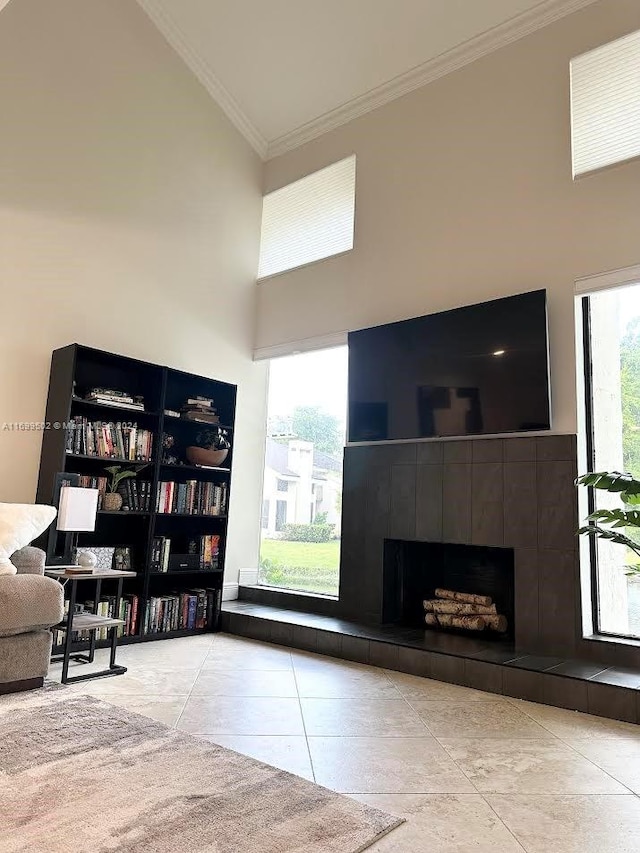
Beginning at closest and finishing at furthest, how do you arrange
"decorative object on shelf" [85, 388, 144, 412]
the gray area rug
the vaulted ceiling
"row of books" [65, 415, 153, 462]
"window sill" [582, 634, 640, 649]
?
the gray area rug
"window sill" [582, 634, 640, 649]
"row of books" [65, 415, 153, 462]
"decorative object on shelf" [85, 388, 144, 412]
the vaulted ceiling

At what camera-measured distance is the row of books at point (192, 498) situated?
4484 millimetres

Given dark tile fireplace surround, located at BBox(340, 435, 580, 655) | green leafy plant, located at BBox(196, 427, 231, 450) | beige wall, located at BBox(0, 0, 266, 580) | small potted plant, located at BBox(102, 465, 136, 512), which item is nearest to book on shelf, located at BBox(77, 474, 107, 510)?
small potted plant, located at BBox(102, 465, 136, 512)

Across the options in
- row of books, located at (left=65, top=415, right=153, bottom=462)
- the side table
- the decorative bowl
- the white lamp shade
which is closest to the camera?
the side table

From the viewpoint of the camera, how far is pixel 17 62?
4.18 meters

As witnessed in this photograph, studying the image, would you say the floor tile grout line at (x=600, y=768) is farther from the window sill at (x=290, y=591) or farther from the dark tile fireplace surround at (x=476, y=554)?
the window sill at (x=290, y=591)

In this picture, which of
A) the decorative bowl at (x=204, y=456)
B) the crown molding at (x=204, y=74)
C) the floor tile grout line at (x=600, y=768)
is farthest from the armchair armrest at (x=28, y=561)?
the crown molding at (x=204, y=74)

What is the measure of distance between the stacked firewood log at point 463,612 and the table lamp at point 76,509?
2.31 meters

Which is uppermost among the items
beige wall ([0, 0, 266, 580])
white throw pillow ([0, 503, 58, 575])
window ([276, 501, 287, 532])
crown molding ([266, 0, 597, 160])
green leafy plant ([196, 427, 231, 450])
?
crown molding ([266, 0, 597, 160])

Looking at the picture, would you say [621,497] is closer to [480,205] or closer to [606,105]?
[480,205]

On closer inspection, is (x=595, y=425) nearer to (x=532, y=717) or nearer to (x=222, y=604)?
(x=532, y=717)

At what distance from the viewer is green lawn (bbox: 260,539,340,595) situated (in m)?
4.93

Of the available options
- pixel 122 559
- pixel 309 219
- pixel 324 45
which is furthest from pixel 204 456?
pixel 324 45

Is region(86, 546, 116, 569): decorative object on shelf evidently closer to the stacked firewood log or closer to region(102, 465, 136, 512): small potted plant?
region(102, 465, 136, 512): small potted plant

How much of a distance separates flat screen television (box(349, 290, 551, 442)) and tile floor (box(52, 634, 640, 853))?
1.67m
